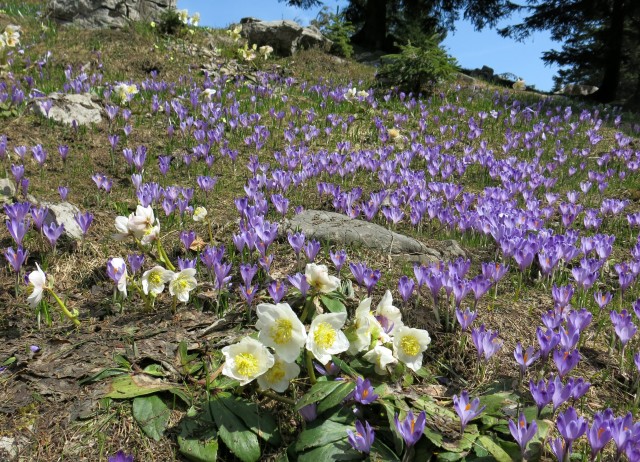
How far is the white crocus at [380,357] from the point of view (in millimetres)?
2260

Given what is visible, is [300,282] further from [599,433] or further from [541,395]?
[599,433]

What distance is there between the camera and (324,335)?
2.11 meters

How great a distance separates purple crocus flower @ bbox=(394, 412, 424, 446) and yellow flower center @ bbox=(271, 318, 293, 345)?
0.56 meters

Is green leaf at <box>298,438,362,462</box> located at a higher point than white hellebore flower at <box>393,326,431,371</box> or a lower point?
lower

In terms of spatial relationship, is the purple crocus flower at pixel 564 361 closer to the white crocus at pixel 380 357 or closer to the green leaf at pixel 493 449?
the green leaf at pixel 493 449

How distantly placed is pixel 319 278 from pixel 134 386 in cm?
102

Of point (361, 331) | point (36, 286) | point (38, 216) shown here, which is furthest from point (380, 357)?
point (38, 216)

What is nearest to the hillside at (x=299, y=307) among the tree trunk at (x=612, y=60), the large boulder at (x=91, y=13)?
the large boulder at (x=91, y=13)

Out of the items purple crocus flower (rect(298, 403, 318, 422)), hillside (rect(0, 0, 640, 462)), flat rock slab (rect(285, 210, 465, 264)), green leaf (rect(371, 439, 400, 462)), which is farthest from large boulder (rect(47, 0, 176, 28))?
green leaf (rect(371, 439, 400, 462))

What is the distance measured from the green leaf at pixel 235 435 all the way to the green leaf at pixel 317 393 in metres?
0.26

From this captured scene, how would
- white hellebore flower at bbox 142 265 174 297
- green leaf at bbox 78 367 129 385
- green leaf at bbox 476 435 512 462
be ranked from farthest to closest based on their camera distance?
white hellebore flower at bbox 142 265 174 297, green leaf at bbox 78 367 129 385, green leaf at bbox 476 435 512 462

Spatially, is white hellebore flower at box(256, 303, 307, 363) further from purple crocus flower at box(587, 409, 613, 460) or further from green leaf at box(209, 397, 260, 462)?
purple crocus flower at box(587, 409, 613, 460)

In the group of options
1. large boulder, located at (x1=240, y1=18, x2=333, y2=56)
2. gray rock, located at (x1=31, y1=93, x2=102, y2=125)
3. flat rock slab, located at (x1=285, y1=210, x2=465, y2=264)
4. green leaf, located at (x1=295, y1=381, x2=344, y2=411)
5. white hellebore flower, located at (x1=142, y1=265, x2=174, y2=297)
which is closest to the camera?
green leaf, located at (x1=295, y1=381, x2=344, y2=411)

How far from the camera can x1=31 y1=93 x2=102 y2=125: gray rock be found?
650 centimetres
